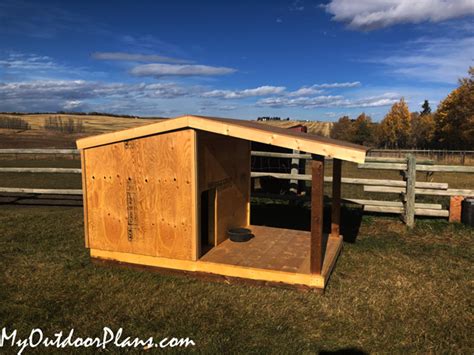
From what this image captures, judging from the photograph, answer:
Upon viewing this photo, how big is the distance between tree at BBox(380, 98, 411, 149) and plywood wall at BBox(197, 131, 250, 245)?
7730 centimetres

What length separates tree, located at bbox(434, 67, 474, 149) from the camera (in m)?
50.4

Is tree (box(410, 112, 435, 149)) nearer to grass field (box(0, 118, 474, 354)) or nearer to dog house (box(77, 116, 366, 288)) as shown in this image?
grass field (box(0, 118, 474, 354))

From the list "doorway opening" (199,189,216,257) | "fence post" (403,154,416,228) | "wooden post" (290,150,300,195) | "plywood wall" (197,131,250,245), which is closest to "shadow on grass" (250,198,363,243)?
"wooden post" (290,150,300,195)

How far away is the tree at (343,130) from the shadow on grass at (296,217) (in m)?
69.1

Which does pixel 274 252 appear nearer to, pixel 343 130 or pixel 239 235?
pixel 239 235

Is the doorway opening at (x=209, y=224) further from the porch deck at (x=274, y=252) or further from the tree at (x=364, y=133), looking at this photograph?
the tree at (x=364, y=133)

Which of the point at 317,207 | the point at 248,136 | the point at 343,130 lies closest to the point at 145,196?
the point at 248,136

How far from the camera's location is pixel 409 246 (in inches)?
307

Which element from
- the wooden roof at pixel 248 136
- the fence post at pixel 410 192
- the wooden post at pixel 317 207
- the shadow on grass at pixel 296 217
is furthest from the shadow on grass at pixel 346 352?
the fence post at pixel 410 192

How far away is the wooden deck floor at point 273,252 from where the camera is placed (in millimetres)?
5883

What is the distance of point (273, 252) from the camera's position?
6512mm

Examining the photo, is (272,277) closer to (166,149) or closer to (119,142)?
(166,149)

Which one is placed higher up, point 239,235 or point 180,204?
point 180,204

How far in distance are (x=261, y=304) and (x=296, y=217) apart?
526cm
